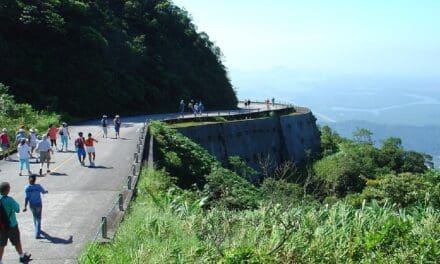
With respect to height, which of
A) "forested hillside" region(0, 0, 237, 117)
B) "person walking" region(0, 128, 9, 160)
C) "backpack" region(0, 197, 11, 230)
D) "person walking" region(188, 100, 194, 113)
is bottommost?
"backpack" region(0, 197, 11, 230)

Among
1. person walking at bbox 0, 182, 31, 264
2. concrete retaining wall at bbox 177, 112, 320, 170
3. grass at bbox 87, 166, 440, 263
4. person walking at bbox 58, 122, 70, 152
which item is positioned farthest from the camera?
concrete retaining wall at bbox 177, 112, 320, 170

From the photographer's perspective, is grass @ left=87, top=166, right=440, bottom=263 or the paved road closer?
grass @ left=87, top=166, right=440, bottom=263

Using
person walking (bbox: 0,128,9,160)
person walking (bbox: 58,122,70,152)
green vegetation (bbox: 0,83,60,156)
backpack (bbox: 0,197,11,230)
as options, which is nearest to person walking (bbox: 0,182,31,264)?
backpack (bbox: 0,197,11,230)

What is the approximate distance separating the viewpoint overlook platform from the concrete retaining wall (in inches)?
297

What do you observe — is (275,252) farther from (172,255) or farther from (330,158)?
Result: (330,158)

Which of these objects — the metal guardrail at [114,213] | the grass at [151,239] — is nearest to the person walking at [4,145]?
the metal guardrail at [114,213]

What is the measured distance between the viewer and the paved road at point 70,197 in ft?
35.2

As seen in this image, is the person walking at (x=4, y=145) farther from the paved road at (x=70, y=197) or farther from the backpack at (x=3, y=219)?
the backpack at (x=3, y=219)

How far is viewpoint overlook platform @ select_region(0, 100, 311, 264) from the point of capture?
10750 millimetres

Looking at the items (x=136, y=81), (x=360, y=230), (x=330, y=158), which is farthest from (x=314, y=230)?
(x=136, y=81)

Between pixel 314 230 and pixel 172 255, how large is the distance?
348 centimetres

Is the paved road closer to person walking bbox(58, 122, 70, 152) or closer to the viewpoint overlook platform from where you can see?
the viewpoint overlook platform

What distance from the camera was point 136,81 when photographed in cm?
4466

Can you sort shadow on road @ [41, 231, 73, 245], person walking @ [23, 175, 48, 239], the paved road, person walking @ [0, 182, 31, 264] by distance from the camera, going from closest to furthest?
person walking @ [0, 182, 31, 264] < the paved road < shadow on road @ [41, 231, 73, 245] < person walking @ [23, 175, 48, 239]
